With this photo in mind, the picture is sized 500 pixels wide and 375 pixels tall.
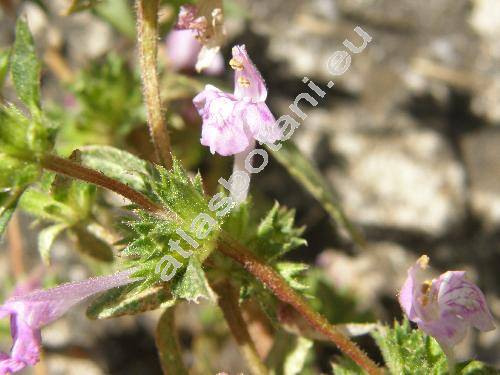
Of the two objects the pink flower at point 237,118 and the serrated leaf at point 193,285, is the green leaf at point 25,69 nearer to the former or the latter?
the pink flower at point 237,118

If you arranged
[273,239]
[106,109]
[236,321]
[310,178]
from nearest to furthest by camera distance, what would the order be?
1. [273,239]
2. [236,321]
3. [310,178]
4. [106,109]

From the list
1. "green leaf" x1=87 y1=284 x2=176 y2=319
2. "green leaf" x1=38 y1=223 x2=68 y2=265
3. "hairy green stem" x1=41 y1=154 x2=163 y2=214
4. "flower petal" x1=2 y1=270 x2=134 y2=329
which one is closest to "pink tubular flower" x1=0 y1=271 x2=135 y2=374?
"flower petal" x1=2 y1=270 x2=134 y2=329

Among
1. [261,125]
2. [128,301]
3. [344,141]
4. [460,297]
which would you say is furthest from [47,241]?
[344,141]

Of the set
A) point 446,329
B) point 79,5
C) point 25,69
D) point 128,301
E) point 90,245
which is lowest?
point 446,329

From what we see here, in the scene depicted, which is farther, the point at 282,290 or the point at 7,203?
the point at 282,290

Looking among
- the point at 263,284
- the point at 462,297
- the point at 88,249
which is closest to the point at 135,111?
the point at 88,249

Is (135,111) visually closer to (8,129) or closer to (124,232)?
(124,232)

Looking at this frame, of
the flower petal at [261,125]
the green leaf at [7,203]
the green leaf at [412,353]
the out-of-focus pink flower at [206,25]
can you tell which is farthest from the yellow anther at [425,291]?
the green leaf at [7,203]

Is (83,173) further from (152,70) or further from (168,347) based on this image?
(168,347)
